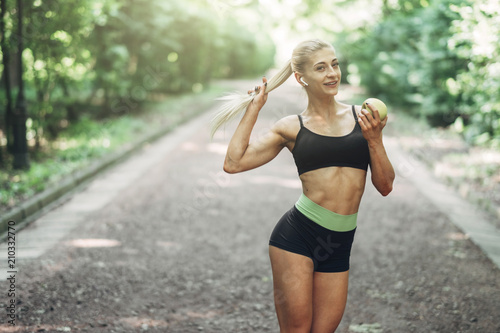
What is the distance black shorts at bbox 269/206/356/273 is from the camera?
263 centimetres

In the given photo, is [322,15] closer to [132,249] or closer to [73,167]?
[73,167]

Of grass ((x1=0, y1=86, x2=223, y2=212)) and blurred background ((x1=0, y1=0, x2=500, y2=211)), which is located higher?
blurred background ((x1=0, y1=0, x2=500, y2=211))

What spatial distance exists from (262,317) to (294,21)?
30940 mm

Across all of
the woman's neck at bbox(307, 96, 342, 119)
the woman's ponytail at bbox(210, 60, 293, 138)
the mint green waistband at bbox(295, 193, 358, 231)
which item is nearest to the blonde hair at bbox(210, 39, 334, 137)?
the woman's ponytail at bbox(210, 60, 293, 138)

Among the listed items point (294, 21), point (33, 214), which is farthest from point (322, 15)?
point (33, 214)

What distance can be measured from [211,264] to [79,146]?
616cm

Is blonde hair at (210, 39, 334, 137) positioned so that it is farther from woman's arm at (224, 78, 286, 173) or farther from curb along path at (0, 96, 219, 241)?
curb along path at (0, 96, 219, 241)

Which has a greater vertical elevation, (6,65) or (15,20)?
(15,20)

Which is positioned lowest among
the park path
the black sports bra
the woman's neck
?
the park path

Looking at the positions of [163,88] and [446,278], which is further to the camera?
[163,88]

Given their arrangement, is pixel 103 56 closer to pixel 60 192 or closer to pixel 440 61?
pixel 60 192

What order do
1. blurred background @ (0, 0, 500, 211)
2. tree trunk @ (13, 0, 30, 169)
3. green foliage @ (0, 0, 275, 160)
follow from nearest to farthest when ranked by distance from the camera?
tree trunk @ (13, 0, 30, 169) → blurred background @ (0, 0, 500, 211) → green foliage @ (0, 0, 275, 160)

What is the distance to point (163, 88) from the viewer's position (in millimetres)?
23125

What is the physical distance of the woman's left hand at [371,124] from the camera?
252cm
